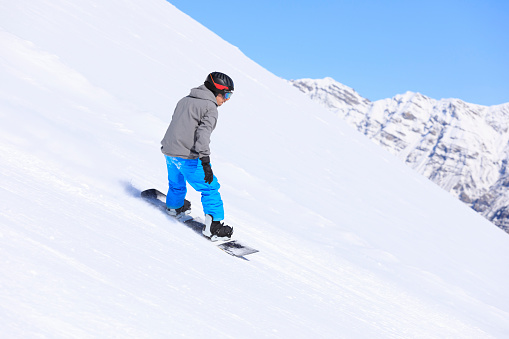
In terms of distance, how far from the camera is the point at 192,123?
12.6ft

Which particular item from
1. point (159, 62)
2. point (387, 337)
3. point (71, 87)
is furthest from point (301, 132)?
point (387, 337)

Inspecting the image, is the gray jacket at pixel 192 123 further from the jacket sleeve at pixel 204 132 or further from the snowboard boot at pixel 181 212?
the snowboard boot at pixel 181 212

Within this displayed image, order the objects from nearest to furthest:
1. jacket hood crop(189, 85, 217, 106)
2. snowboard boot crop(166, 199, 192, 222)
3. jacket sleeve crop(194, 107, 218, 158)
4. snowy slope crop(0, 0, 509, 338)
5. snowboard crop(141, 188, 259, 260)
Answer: snowy slope crop(0, 0, 509, 338)
jacket sleeve crop(194, 107, 218, 158)
jacket hood crop(189, 85, 217, 106)
snowboard crop(141, 188, 259, 260)
snowboard boot crop(166, 199, 192, 222)

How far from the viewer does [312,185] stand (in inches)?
411

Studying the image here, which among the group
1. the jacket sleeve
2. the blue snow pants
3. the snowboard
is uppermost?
the jacket sleeve

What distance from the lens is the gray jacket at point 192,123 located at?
3805 millimetres

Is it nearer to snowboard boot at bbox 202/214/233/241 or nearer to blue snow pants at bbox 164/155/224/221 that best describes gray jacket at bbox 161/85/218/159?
blue snow pants at bbox 164/155/224/221

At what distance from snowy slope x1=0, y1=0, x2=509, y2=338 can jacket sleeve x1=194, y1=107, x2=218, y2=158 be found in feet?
2.47

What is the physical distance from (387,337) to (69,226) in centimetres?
293

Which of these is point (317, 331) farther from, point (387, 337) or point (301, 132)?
point (301, 132)

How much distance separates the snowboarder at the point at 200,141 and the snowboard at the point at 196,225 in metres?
0.11

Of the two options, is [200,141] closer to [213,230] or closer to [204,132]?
[204,132]

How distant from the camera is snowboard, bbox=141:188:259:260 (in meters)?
4.02

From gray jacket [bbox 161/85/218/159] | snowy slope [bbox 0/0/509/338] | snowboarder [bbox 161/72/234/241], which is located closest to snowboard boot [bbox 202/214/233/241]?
snowboarder [bbox 161/72/234/241]
